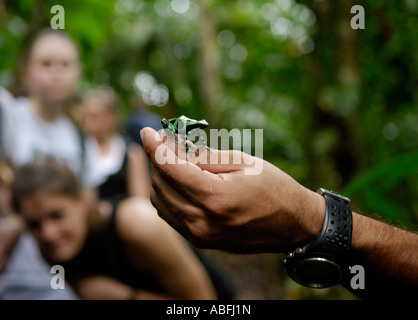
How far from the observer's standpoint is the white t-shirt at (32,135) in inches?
79.0

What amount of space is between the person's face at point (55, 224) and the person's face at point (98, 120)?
3.94 ft

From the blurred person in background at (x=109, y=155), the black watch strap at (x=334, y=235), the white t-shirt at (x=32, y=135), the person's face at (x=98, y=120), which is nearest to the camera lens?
the black watch strap at (x=334, y=235)

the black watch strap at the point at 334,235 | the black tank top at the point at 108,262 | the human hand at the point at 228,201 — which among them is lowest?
the black tank top at the point at 108,262

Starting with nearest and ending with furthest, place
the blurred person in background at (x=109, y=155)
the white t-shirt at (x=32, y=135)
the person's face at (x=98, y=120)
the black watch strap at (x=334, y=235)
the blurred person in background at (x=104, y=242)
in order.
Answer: the black watch strap at (x=334, y=235) → the blurred person in background at (x=104, y=242) → the white t-shirt at (x=32, y=135) → the blurred person in background at (x=109, y=155) → the person's face at (x=98, y=120)

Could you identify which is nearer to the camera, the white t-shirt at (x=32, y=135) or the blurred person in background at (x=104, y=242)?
the blurred person in background at (x=104, y=242)

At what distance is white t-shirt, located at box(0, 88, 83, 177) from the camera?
2.01 metres

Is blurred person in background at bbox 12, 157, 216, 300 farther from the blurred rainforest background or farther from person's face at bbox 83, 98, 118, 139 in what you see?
person's face at bbox 83, 98, 118, 139

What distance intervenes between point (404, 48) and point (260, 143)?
1312 mm

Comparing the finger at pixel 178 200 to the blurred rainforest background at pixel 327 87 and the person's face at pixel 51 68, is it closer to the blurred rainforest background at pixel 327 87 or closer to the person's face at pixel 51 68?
the blurred rainforest background at pixel 327 87

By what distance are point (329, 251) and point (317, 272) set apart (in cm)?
8

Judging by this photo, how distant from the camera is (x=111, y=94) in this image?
118 inches

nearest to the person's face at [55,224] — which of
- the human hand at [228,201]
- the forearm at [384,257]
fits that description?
the human hand at [228,201]

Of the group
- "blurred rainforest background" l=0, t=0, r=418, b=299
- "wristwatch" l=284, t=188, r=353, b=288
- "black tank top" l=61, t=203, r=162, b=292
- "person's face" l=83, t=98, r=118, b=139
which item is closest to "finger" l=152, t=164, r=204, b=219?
"wristwatch" l=284, t=188, r=353, b=288

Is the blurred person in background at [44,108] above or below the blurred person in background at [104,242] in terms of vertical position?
above
